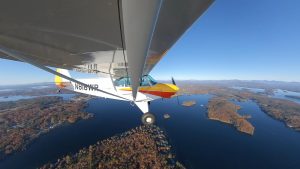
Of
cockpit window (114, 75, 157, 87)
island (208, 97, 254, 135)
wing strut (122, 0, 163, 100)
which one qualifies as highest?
wing strut (122, 0, 163, 100)

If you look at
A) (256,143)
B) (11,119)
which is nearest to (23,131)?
(11,119)

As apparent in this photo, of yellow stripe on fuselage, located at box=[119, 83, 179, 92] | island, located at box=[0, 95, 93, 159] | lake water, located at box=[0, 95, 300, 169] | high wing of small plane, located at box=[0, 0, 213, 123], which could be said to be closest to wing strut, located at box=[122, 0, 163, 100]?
high wing of small plane, located at box=[0, 0, 213, 123]

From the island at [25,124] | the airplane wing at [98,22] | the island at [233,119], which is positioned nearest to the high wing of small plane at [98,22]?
the airplane wing at [98,22]

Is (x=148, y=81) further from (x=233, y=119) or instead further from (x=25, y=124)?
(x=25, y=124)

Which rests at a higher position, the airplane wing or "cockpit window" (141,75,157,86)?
the airplane wing

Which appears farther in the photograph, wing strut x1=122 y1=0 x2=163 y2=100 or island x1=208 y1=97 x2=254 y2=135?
island x1=208 y1=97 x2=254 y2=135

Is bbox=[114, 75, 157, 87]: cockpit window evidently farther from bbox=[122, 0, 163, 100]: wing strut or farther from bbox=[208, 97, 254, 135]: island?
bbox=[208, 97, 254, 135]: island

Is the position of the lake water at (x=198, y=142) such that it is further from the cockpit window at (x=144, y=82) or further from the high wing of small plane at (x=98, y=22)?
the high wing of small plane at (x=98, y=22)

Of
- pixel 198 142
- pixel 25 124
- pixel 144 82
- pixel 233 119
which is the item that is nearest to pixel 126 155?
pixel 198 142
